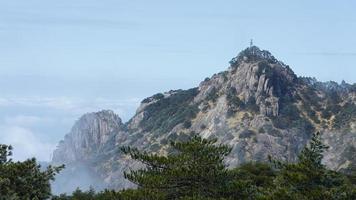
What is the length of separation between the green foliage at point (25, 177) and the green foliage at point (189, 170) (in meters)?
9.06

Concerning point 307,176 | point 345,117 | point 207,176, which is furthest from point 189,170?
point 345,117

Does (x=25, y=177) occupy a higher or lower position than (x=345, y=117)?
lower

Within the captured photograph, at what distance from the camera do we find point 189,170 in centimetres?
4525

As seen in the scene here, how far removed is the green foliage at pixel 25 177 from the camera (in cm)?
3491

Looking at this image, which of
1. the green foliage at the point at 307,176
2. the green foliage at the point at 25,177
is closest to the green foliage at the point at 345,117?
the green foliage at the point at 307,176

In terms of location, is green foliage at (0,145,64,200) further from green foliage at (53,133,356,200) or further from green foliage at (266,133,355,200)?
green foliage at (266,133,355,200)

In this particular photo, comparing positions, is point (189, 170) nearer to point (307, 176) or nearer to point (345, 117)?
point (307, 176)

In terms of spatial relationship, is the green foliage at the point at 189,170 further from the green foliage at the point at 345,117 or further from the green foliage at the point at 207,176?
the green foliage at the point at 345,117

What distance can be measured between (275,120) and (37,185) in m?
167

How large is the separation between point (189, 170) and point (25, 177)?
1353 cm

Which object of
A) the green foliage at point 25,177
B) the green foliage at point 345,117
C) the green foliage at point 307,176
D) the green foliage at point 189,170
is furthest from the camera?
the green foliage at point 345,117

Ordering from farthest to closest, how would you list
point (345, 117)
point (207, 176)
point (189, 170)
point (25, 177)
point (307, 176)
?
point (345, 117) < point (207, 176) < point (189, 170) < point (307, 176) < point (25, 177)

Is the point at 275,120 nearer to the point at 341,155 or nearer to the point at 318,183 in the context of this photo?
the point at 341,155

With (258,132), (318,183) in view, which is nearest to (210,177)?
(318,183)
